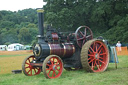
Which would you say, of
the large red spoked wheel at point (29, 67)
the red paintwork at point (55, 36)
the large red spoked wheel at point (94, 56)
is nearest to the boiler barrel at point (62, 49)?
the red paintwork at point (55, 36)

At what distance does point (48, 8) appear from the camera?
2870 centimetres

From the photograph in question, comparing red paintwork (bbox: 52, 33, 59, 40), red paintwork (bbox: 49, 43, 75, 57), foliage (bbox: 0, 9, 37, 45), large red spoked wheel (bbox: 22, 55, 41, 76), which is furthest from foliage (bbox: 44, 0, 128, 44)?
foliage (bbox: 0, 9, 37, 45)

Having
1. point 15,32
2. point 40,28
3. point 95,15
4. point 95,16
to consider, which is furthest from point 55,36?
point 15,32

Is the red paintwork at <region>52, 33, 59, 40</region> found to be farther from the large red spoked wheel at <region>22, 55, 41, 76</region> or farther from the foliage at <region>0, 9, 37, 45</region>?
the foliage at <region>0, 9, 37, 45</region>

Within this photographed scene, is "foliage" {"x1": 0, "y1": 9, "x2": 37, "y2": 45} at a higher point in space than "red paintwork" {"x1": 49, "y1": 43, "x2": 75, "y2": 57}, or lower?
higher

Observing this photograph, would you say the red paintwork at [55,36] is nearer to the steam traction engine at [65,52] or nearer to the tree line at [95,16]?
the steam traction engine at [65,52]

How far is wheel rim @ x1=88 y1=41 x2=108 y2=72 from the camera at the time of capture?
7579 mm

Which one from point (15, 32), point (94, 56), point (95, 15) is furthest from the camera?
point (15, 32)

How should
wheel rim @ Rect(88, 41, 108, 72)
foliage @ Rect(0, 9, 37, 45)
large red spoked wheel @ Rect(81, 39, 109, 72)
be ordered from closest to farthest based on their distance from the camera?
large red spoked wheel @ Rect(81, 39, 109, 72), wheel rim @ Rect(88, 41, 108, 72), foliage @ Rect(0, 9, 37, 45)

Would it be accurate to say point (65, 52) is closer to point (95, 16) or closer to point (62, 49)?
point (62, 49)

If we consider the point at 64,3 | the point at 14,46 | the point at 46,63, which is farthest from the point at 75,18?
the point at 14,46

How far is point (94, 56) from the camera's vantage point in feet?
24.9

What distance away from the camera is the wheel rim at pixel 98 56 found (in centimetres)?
758

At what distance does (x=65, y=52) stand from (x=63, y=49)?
6.4 inches
